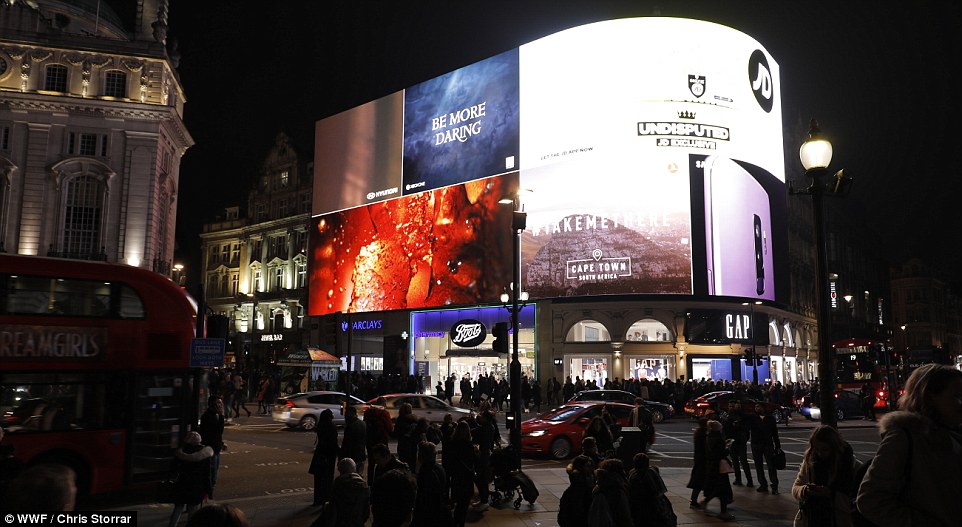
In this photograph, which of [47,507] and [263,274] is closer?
[47,507]

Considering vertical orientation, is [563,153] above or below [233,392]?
above

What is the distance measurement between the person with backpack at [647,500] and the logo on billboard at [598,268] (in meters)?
34.0

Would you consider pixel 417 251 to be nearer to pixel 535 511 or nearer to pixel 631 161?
pixel 631 161

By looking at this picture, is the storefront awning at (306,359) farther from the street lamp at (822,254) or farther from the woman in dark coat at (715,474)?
the street lamp at (822,254)

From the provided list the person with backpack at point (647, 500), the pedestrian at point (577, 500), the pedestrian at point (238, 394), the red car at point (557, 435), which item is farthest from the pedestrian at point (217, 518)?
the pedestrian at point (238, 394)

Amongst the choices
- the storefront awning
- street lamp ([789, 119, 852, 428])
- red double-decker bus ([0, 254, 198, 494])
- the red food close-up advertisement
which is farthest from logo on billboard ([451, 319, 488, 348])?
street lamp ([789, 119, 852, 428])

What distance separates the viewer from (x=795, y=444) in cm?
2312

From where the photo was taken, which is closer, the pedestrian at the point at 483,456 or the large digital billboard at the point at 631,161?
the pedestrian at the point at 483,456

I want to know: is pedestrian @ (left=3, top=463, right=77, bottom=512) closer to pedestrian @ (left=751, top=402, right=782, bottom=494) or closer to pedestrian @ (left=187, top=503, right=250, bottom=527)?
pedestrian @ (left=187, top=503, right=250, bottom=527)

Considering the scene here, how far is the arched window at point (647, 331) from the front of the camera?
43375 mm

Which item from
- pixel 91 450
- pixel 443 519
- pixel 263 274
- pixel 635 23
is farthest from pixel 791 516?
pixel 263 274

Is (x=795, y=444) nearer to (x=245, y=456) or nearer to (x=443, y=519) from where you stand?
(x=245, y=456)

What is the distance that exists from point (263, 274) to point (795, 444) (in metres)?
59.7

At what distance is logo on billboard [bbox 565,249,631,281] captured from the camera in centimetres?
4144
